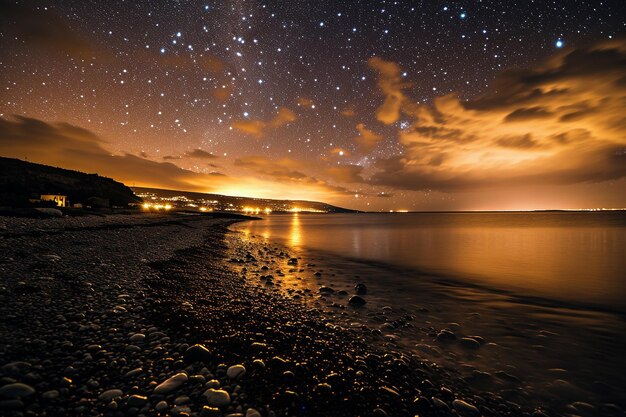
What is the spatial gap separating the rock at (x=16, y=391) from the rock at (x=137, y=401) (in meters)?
1.00

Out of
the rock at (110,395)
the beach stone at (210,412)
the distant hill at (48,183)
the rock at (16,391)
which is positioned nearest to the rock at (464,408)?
the beach stone at (210,412)

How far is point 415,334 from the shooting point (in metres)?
5.83

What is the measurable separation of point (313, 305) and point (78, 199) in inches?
2850

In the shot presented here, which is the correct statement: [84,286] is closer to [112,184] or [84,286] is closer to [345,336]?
[345,336]

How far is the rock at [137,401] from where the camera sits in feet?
8.64

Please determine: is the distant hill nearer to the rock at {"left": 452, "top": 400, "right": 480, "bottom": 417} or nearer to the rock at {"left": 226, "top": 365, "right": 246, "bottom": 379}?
the rock at {"left": 226, "top": 365, "right": 246, "bottom": 379}

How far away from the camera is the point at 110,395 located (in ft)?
8.94

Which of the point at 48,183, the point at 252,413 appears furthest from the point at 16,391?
the point at 48,183

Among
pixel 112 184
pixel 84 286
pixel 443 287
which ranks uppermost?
pixel 112 184

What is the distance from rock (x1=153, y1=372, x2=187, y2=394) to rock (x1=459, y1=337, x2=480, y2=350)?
5.49 m

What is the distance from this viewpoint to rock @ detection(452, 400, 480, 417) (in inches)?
128

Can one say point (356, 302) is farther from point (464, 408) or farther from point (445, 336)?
point (464, 408)

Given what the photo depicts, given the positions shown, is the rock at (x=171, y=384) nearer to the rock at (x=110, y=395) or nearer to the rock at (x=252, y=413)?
the rock at (x=110, y=395)

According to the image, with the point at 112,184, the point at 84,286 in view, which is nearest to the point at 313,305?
the point at 84,286
